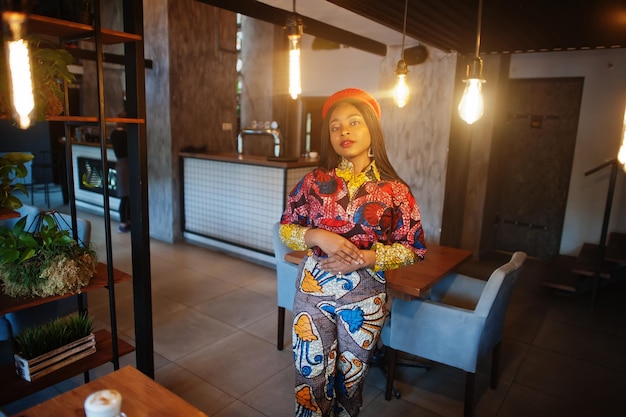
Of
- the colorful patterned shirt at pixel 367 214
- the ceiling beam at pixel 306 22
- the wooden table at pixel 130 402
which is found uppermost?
the ceiling beam at pixel 306 22

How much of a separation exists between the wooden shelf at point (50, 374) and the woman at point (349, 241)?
3.15 feet

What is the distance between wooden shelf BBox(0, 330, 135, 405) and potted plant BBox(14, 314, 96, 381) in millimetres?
23

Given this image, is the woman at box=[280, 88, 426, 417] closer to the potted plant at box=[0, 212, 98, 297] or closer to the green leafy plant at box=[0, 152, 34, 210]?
the potted plant at box=[0, 212, 98, 297]

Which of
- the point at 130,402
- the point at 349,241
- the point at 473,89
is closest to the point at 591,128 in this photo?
the point at 473,89

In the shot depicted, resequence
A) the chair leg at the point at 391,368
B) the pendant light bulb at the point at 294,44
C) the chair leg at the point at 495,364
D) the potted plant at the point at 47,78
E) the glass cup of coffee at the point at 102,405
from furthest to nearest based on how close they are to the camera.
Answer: the chair leg at the point at 495,364
the chair leg at the point at 391,368
the pendant light bulb at the point at 294,44
the potted plant at the point at 47,78
the glass cup of coffee at the point at 102,405

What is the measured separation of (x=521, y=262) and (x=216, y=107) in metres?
4.36

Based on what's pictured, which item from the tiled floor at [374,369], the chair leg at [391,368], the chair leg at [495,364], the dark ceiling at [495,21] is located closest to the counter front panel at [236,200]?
the tiled floor at [374,369]

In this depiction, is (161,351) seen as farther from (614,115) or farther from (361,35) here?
(614,115)

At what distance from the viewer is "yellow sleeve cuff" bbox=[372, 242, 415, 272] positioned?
1674mm

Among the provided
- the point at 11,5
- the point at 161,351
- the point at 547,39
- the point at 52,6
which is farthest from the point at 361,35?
the point at 11,5

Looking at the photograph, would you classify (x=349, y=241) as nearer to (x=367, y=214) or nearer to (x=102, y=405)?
(x=367, y=214)

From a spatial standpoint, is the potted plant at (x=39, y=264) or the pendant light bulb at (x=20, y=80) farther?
the potted plant at (x=39, y=264)

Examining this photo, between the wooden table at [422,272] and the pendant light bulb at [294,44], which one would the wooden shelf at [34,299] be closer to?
the wooden table at [422,272]

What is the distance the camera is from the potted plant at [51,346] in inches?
72.0
